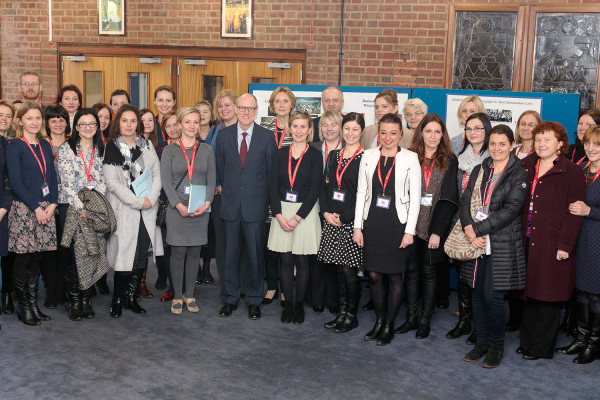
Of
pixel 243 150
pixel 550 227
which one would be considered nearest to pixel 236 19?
pixel 243 150

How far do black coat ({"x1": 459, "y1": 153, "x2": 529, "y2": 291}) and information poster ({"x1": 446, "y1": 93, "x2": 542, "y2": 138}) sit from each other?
171 centimetres

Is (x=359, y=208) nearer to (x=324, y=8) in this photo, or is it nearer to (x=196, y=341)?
(x=196, y=341)

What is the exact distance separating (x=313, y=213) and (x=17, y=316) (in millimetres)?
2355

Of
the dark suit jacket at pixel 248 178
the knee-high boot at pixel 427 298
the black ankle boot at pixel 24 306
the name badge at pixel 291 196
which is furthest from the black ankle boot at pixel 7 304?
the knee-high boot at pixel 427 298

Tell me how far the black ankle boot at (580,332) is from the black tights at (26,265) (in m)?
3.75

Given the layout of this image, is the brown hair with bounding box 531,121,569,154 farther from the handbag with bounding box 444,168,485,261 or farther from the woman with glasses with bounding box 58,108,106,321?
the woman with glasses with bounding box 58,108,106,321

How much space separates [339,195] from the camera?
4.38 metres

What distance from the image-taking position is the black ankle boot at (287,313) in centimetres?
464

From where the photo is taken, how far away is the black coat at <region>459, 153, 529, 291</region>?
381 cm

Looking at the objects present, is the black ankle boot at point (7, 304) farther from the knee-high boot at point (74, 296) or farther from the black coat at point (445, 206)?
the black coat at point (445, 206)

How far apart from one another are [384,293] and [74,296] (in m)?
2.31

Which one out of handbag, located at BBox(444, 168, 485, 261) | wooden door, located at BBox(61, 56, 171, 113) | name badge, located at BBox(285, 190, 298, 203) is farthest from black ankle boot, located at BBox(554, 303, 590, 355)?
wooden door, located at BBox(61, 56, 171, 113)

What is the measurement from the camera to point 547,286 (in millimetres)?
3902

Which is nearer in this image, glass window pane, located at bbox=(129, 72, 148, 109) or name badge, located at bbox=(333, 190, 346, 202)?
name badge, located at bbox=(333, 190, 346, 202)
